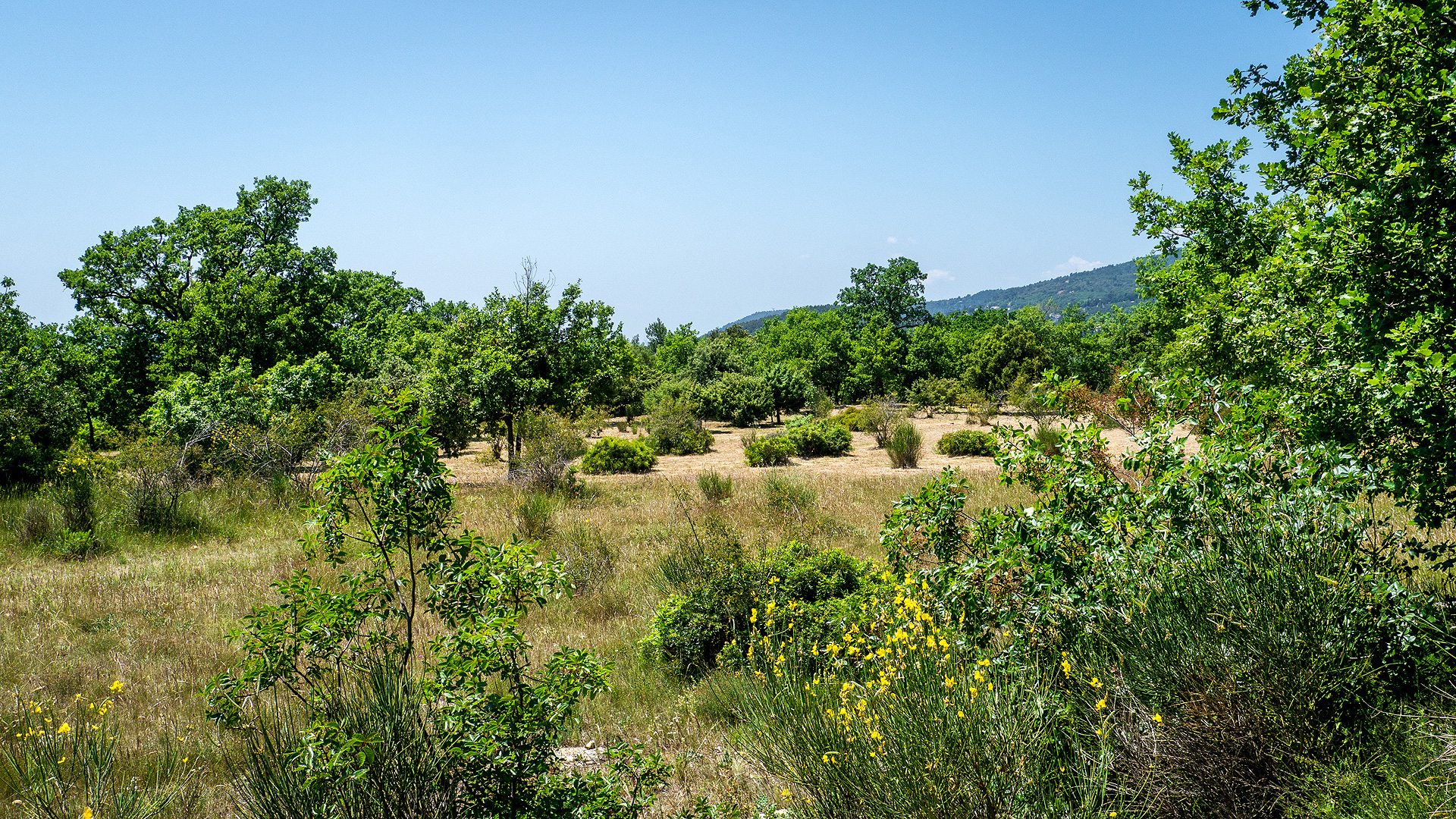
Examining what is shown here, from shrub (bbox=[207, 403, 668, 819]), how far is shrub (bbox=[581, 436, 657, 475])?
17.1 m

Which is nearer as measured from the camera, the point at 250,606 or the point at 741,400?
the point at 250,606

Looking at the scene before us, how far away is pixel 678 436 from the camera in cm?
2608

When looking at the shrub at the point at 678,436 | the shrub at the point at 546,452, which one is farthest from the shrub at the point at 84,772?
the shrub at the point at 678,436

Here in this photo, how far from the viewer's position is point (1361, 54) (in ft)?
13.9

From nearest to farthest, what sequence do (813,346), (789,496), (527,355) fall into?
(789,496) < (527,355) < (813,346)

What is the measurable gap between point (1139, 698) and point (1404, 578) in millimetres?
2171

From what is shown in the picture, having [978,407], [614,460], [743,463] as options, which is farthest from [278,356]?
[978,407]

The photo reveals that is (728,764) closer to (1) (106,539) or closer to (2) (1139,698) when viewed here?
(2) (1139,698)

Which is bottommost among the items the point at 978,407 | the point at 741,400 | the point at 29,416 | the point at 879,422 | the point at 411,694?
the point at 978,407

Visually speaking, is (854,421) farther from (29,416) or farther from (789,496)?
(29,416)

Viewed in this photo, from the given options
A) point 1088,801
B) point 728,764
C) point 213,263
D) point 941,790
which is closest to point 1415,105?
point 1088,801

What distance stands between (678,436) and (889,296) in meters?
39.8

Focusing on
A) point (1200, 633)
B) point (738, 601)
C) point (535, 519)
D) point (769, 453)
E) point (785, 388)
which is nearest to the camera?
point (1200, 633)

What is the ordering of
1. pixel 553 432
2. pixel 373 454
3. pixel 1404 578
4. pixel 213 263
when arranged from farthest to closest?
pixel 213 263 → pixel 553 432 → pixel 1404 578 → pixel 373 454
